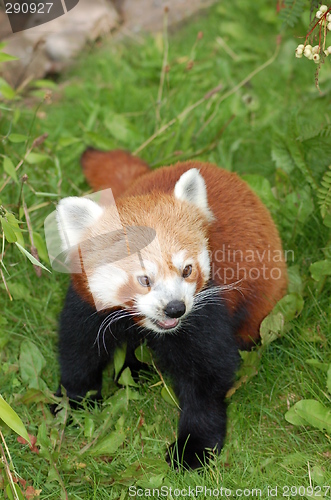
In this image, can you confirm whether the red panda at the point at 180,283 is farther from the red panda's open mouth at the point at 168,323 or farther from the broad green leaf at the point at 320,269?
the broad green leaf at the point at 320,269

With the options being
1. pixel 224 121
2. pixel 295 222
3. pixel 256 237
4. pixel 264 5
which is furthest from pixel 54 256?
pixel 264 5

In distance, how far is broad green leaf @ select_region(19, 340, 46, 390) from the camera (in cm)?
333

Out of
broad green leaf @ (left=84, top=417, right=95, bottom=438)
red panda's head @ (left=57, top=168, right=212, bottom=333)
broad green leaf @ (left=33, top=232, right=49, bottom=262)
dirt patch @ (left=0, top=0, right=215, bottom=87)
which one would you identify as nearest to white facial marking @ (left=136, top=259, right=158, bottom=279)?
red panda's head @ (left=57, top=168, right=212, bottom=333)

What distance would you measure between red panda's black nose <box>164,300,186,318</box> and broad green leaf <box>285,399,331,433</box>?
80 centimetres

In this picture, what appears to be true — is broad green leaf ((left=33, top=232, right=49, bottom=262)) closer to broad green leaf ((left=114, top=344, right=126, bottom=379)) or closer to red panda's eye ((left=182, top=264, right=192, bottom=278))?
broad green leaf ((left=114, top=344, right=126, bottom=379))

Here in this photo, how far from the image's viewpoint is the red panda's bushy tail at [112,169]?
149 inches

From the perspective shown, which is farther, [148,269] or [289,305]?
[289,305]

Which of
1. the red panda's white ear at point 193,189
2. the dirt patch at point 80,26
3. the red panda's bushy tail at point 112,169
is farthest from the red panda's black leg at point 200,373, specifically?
the dirt patch at point 80,26

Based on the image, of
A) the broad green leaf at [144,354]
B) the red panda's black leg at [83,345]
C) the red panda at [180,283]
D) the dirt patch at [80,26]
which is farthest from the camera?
the dirt patch at [80,26]

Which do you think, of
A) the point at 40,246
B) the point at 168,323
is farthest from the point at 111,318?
the point at 40,246

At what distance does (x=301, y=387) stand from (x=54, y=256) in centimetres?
158

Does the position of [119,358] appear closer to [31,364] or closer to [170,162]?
[31,364]

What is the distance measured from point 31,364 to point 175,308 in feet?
3.81

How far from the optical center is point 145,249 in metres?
2.74
